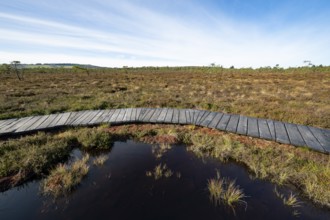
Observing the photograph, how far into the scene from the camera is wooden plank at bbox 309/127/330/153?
213 inches

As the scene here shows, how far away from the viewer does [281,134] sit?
6.18 metres

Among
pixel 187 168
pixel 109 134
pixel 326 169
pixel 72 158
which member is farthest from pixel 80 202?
pixel 326 169

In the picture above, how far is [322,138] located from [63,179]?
294 inches

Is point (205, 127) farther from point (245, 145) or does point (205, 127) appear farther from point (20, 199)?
point (20, 199)

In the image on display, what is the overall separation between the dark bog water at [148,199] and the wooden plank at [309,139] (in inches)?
88.5

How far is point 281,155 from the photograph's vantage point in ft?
17.2

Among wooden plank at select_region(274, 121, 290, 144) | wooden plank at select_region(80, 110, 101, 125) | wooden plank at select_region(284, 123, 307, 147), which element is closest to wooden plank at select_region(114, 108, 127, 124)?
wooden plank at select_region(80, 110, 101, 125)

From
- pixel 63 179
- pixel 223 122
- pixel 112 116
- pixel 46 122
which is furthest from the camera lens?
pixel 112 116

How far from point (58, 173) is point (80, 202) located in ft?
3.99

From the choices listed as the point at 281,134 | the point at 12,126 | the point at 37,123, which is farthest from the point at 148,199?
the point at 12,126

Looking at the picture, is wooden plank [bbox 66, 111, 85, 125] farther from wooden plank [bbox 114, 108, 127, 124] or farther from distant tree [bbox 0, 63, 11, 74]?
distant tree [bbox 0, 63, 11, 74]

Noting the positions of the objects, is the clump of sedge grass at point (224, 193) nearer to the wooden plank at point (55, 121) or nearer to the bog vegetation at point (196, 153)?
the bog vegetation at point (196, 153)

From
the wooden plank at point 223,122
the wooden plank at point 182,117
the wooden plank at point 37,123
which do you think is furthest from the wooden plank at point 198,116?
the wooden plank at point 37,123

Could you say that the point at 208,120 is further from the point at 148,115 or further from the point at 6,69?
the point at 6,69
